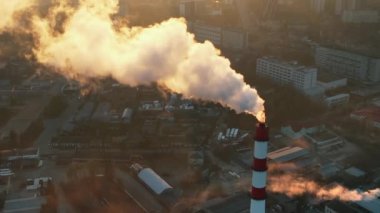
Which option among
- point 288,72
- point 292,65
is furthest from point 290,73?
point 292,65

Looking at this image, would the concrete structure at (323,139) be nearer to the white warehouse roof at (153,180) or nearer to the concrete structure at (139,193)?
the white warehouse roof at (153,180)

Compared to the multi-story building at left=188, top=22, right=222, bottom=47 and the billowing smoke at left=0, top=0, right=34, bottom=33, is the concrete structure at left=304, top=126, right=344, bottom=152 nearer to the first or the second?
the billowing smoke at left=0, top=0, right=34, bottom=33

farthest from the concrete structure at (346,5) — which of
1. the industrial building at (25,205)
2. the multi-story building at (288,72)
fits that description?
the industrial building at (25,205)

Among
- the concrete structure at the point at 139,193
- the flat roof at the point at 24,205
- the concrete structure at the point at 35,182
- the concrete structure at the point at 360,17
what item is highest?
the concrete structure at the point at 360,17

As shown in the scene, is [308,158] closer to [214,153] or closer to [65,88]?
[214,153]

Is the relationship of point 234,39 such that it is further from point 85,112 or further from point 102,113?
point 85,112

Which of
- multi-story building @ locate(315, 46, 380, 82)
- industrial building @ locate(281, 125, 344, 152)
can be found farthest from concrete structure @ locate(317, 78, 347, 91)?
industrial building @ locate(281, 125, 344, 152)
